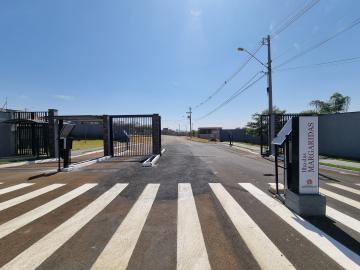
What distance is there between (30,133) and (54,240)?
818 inches

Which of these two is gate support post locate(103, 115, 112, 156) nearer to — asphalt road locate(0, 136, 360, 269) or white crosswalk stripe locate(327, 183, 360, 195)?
asphalt road locate(0, 136, 360, 269)

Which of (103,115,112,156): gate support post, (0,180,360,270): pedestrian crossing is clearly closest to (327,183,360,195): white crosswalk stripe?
(0,180,360,270): pedestrian crossing

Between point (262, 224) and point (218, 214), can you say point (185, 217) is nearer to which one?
point (218, 214)

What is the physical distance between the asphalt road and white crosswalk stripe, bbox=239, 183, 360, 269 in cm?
2

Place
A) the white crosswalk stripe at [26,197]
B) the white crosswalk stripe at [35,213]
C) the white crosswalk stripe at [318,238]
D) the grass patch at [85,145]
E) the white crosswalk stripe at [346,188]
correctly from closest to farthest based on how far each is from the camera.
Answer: the white crosswalk stripe at [318,238], the white crosswalk stripe at [35,213], the white crosswalk stripe at [26,197], the white crosswalk stripe at [346,188], the grass patch at [85,145]

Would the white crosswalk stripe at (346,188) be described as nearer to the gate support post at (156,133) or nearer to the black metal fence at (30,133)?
the gate support post at (156,133)

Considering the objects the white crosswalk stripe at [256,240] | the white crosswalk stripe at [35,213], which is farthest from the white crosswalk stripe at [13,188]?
the white crosswalk stripe at [256,240]

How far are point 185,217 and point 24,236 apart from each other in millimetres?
3087

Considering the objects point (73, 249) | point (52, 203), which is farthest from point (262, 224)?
point (52, 203)

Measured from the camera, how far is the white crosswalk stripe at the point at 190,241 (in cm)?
399

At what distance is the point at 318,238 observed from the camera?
4.91 metres

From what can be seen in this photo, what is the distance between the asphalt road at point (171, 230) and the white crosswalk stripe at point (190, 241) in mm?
15

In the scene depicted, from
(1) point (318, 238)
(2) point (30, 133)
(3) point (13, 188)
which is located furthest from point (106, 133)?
(1) point (318, 238)

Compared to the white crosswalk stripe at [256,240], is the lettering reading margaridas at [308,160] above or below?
above
